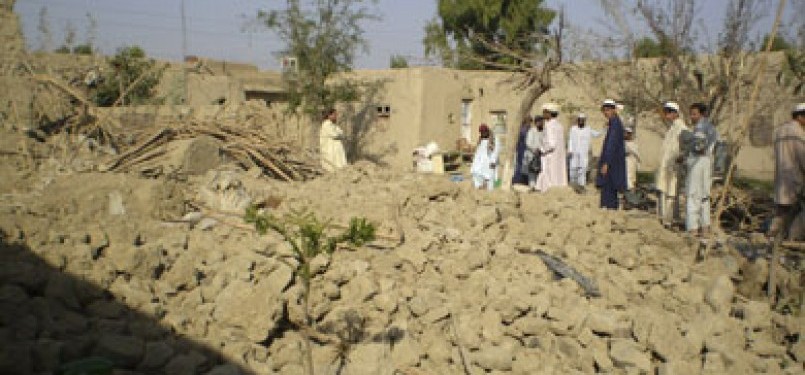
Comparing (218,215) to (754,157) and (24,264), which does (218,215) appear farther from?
(754,157)

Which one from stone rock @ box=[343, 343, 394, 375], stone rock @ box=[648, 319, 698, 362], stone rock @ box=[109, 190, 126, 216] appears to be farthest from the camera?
stone rock @ box=[109, 190, 126, 216]

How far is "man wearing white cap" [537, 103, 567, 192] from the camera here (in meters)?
7.93

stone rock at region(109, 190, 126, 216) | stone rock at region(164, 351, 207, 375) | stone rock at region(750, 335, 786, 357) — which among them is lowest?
stone rock at region(750, 335, 786, 357)

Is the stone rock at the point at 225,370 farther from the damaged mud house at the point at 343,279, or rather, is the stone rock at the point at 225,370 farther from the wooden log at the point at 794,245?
the wooden log at the point at 794,245

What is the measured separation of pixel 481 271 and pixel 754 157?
1088cm

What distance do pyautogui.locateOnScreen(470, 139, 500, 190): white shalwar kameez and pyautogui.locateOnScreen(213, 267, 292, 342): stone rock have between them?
5067 mm

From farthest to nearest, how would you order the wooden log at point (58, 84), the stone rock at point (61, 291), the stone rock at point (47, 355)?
the wooden log at point (58, 84) < the stone rock at point (61, 291) < the stone rock at point (47, 355)

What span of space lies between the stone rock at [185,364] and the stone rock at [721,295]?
3.55m

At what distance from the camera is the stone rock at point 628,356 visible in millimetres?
3578

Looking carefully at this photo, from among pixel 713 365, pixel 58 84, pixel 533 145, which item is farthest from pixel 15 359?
pixel 533 145

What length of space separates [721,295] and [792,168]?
1.91 m

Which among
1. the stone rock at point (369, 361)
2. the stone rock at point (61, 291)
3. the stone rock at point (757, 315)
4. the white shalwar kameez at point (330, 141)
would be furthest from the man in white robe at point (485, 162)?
the stone rock at point (61, 291)

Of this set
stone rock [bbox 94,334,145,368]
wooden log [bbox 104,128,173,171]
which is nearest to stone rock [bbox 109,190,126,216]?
wooden log [bbox 104,128,173,171]

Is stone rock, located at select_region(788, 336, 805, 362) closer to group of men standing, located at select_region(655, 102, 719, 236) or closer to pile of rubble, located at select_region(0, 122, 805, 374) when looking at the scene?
pile of rubble, located at select_region(0, 122, 805, 374)
